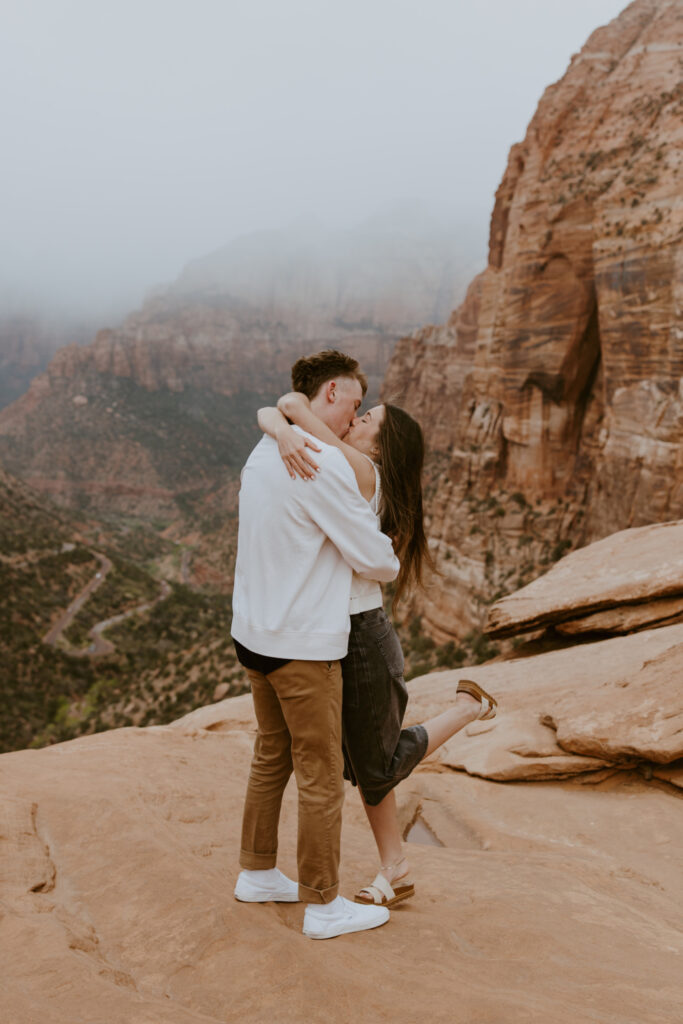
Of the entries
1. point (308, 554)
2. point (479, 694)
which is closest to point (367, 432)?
point (308, 554)

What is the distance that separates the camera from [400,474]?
9.46ft

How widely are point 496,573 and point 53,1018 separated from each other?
67.5 ft

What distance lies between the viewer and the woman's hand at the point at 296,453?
2.50 m

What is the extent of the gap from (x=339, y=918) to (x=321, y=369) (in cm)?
230

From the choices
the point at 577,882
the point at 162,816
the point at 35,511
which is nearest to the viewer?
the point at 577,882

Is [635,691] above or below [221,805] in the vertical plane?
above

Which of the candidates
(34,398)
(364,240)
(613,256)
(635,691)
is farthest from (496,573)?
(364,240)

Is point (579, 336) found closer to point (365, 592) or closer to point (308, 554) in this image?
point (365, 592)

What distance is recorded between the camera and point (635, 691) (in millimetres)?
5324

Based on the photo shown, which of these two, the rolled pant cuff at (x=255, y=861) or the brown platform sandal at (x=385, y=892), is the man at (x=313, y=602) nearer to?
the brown platform sandal at (x=385, y=892)

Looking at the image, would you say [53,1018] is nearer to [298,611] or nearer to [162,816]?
Answer: [298,611]

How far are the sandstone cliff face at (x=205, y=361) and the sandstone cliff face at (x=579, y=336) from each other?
67954 millimetres

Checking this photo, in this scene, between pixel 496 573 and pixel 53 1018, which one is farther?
pixel 496 573

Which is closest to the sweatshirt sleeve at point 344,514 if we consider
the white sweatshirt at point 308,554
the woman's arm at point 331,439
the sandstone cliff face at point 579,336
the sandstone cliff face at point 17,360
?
the white sweatshirt at point 308,554
